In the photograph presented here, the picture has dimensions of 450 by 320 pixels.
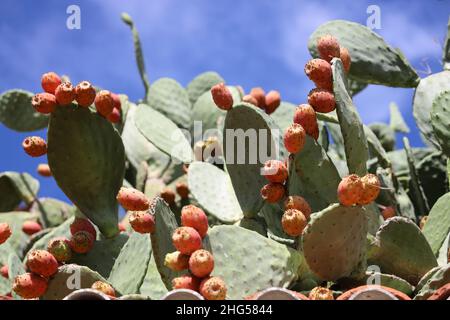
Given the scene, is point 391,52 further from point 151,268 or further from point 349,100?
point 151,268

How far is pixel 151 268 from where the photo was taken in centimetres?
308

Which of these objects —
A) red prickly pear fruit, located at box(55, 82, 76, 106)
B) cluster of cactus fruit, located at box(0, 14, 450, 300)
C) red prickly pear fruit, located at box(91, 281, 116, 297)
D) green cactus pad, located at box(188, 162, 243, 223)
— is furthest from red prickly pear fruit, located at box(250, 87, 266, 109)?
red prickly pear fruit, located at box(91, 281, 116, 297)

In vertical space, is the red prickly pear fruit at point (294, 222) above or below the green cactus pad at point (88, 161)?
below

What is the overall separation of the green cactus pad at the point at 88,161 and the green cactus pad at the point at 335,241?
3.22 feet

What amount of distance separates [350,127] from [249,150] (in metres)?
0.44

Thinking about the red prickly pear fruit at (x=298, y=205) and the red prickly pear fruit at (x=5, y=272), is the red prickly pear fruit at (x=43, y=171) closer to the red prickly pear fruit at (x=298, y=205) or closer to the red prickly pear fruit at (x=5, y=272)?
the red prickly pear fruit at (x=5, y=272)

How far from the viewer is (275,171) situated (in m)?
2.67

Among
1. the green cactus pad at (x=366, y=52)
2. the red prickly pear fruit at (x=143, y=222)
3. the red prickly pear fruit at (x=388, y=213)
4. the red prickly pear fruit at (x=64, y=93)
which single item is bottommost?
the red prickly pear fruit at (x=388, y=213)

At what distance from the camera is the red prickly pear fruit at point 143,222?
2.51m

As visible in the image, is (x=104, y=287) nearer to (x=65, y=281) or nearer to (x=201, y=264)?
(x=65, y=281)

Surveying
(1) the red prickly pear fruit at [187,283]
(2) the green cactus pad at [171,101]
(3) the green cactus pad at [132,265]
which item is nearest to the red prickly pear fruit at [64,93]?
(3) the green cactus pad at [132,265]

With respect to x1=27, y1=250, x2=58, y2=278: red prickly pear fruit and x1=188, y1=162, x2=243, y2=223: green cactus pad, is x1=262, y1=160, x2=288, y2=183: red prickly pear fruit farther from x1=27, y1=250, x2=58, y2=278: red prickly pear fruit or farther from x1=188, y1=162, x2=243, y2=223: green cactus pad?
x1=27, y1=250, x2=58, y2=278: red prickly pear fruit

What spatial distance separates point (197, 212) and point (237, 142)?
701 mm

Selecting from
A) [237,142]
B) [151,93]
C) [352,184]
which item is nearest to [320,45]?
[237,142]
